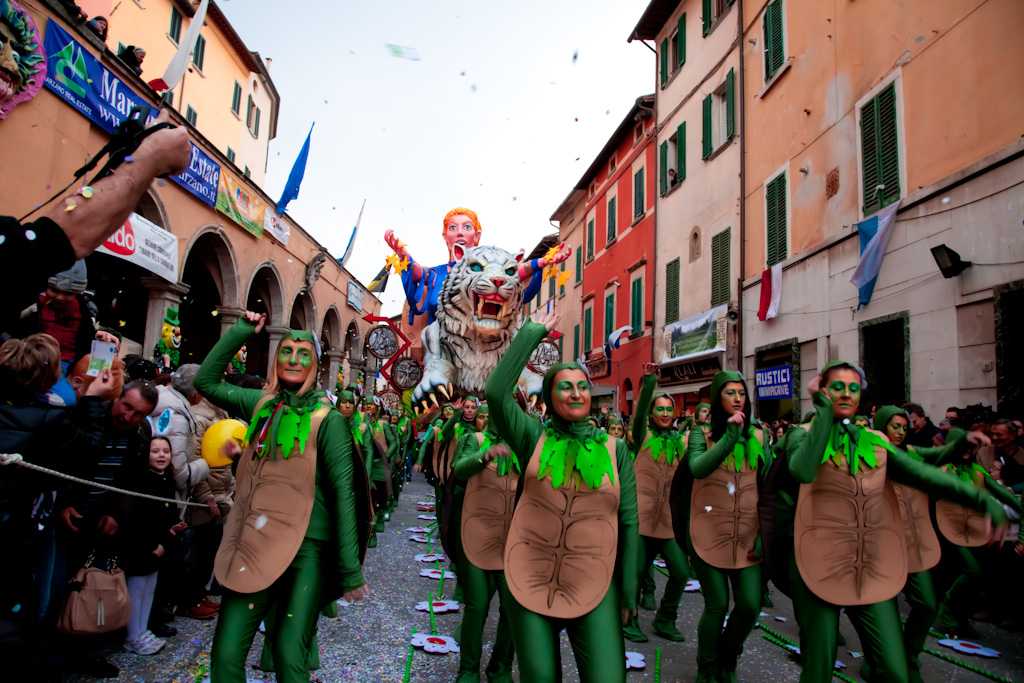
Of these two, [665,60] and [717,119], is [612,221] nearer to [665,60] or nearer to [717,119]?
[665,60]

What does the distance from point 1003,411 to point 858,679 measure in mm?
4390

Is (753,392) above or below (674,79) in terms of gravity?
below

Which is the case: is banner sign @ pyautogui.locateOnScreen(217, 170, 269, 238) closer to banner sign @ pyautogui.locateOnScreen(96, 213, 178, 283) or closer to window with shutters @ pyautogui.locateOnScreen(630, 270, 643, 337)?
banner sign @ pyautogui.locateOnScreen(96, 213, 178, 283)

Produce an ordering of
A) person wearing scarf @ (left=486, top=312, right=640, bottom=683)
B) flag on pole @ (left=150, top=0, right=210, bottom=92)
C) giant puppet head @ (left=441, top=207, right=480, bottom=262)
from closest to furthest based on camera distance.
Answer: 1. flag on pole @ (left=150, top=0, right=210, bottom=92)
2. person wearing scarf @ (left=486, top=312, right=640, bottom=683)
3. giant puppet head @ (left=441, top=207, right=480, bottom=262)

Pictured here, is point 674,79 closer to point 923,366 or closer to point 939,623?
point 923,366

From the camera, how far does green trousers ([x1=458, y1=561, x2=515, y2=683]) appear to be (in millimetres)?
3844

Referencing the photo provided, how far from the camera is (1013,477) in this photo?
19.7ft

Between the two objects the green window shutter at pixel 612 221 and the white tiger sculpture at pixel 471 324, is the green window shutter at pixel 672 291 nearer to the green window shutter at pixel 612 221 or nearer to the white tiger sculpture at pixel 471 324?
the green window shutter at pixel 612 221

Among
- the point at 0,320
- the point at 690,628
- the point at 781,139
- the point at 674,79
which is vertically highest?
the point at 674,79

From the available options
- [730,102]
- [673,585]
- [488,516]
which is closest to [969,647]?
[673,585]

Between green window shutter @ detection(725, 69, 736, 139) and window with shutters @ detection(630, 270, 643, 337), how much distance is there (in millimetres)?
5732

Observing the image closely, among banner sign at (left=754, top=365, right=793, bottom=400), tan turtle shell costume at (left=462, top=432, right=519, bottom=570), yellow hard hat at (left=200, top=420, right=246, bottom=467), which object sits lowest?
tan turtle shell costume at (left=462, top=432, right=519, bottom=570)

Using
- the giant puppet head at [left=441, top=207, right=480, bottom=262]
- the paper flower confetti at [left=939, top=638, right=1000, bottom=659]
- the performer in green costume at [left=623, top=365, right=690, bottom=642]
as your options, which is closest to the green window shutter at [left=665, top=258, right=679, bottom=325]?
the giant puppet head at [left=441, top=207, right=480, bottom=262]

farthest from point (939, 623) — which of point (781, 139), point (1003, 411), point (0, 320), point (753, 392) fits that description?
point (781, 139)
